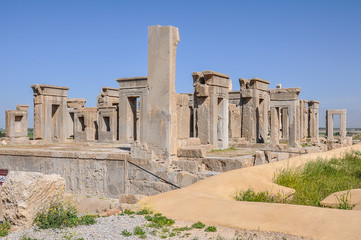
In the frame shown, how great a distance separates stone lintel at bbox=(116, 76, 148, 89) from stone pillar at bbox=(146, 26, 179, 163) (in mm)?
7681

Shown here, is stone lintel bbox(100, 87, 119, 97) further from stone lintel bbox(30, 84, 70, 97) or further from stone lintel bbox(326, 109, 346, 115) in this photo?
stone lintel bbox(326, 109, 346, 115)

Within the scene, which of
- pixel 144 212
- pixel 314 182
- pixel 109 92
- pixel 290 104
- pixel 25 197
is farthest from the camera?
pixel 109 92

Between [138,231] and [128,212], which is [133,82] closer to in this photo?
[128,212]

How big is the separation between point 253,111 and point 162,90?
9.73 meters

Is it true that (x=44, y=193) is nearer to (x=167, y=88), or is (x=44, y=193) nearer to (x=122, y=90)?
(x=167, y=88)

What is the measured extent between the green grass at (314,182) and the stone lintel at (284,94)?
7404 mm

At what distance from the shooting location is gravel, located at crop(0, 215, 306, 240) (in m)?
4.89

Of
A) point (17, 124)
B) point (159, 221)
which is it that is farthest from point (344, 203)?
point (17, 124)

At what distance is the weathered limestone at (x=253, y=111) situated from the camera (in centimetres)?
1958

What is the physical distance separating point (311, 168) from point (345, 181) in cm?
115

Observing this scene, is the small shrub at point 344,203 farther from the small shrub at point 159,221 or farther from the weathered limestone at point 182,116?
the weathered limestone at point 182,116

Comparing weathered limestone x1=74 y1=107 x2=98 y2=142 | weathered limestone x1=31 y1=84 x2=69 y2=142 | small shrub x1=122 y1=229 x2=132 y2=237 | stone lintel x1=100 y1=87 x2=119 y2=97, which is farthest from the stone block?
weathered limestone x1=74 y1=107 x2=98 y2=142

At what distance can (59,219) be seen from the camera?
558 cm

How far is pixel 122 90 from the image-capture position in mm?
19906
